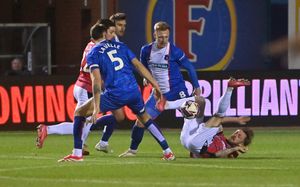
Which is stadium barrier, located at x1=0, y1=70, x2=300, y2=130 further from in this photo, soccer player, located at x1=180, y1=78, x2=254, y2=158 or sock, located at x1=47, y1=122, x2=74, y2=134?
soccer player, located at x1=180, y1=78, x2=254, y2=158

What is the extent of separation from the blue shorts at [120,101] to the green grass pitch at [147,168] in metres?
0.66

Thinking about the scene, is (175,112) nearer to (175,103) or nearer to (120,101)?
(175,103)

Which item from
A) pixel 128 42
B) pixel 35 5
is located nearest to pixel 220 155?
pixel 128 42

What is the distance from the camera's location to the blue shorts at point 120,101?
561 inches

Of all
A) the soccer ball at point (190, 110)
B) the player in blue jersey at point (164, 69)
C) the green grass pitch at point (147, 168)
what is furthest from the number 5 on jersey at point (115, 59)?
the player in blue jersey at point (164, 69)

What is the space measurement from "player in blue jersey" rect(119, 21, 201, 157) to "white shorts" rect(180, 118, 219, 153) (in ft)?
2.80

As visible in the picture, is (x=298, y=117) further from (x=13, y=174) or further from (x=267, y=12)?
(x=13, y=174)

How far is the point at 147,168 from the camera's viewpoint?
42.7ft

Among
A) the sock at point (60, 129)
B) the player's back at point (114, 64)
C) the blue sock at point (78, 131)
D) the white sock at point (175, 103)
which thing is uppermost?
the player's back at point (114, 64)

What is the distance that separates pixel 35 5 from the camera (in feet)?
101

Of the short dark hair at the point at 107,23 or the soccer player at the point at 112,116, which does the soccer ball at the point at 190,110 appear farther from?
the short dark hair at the point at 107,23

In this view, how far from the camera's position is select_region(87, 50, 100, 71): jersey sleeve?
13.9 meters

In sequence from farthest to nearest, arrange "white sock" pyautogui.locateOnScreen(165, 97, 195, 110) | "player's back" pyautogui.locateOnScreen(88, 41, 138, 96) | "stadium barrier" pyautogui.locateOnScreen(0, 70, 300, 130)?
1. "stadium barrier" pyautogui.locateOnScreen(0, 70, 300, 130)
2. "white sock" pyautogui.locateOnScreen(165, 97, 195, 110)
3. "player's back" pyautogui.locateOnScreen(88, 41, 138, 96)

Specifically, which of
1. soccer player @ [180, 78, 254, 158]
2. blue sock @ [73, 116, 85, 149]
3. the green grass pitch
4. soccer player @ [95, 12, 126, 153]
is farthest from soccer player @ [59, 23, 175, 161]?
soccer player @ [95, 12, 126, 153]
